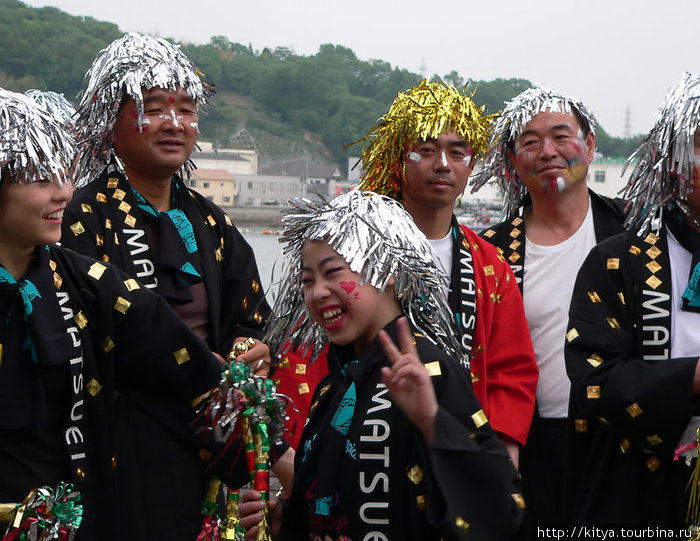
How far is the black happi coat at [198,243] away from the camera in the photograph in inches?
135

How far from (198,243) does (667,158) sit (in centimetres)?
168

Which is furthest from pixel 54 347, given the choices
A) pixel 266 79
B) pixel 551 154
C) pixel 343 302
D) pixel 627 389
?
pixel 266 79

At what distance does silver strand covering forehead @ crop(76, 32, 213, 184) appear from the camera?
3.64 m

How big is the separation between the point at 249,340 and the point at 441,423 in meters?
1.29

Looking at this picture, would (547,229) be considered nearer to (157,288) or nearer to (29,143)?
(157,288)

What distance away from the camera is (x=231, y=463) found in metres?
3.15

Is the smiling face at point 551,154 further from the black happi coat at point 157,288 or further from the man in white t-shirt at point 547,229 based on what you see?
the black happi coat at point 157,288

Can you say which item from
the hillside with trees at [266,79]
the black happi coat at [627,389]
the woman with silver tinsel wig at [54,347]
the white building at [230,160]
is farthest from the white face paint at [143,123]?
the white building at [230,160]

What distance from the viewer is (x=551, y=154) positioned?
4.11m

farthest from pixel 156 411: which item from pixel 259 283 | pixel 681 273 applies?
pixel 681 273

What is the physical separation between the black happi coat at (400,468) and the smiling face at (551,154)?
1723 mm

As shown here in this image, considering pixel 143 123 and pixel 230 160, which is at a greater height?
pixel 143 123

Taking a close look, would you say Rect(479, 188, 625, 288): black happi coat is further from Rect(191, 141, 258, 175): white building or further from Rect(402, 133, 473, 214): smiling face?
Rect(191, 141, 258, 175): white building

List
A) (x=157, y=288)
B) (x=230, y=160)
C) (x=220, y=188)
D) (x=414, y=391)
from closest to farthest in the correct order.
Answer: (x=414, y=391) → (x=157, y=288) → (x=220, y=188) → (x=230, y=160)
